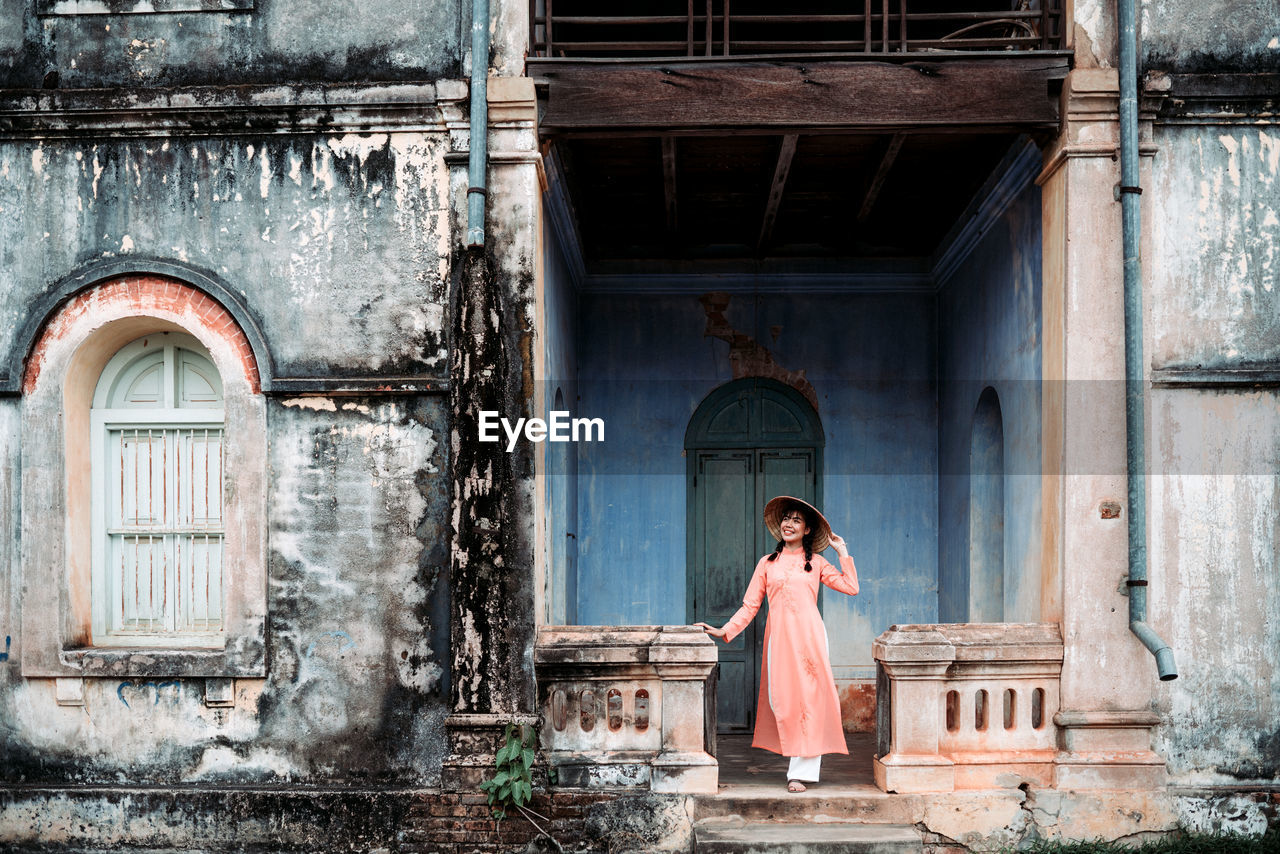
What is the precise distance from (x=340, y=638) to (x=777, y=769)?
9.94 ft

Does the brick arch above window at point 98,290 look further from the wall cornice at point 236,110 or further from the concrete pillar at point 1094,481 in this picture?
the concrete pillar at point 1094,481

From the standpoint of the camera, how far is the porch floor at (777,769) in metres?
6.41

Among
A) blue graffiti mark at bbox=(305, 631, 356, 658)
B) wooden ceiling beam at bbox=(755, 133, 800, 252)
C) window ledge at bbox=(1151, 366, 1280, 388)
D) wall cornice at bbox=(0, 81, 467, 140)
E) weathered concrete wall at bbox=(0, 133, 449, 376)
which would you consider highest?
wall cornice at bbox=(0, 81, 467, 140)

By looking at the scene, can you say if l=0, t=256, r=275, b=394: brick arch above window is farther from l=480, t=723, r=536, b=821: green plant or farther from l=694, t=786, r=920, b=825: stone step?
l=694, t=786, r=920, b=825: stone step

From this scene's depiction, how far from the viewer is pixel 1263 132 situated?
627 cm

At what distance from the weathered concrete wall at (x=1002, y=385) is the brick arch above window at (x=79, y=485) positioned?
4.90m

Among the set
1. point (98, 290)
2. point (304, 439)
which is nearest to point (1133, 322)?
point (304, 439)

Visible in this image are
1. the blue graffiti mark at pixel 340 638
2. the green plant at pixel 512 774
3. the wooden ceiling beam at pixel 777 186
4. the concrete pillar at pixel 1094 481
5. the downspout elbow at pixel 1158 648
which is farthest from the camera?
the wooden ceiling beam at pixel 777 186

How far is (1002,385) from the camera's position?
7.55 metres

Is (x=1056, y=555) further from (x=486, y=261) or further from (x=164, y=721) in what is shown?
(x=164, y=721)

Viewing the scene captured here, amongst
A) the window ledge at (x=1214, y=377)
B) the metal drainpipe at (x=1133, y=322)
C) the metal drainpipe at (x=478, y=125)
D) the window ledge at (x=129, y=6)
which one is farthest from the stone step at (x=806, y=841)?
the window ledge at (x=129, y=6)

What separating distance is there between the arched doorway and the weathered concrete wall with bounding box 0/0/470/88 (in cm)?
422

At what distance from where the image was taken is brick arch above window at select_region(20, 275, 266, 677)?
6.30 m

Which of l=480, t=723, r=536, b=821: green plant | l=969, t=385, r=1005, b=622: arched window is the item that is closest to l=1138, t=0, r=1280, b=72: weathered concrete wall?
l=969, t=385, r=1005, b=622: arched window
